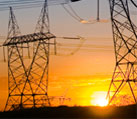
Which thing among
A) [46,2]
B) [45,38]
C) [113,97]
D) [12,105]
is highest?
[46,2]

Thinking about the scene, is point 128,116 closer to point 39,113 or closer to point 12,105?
point 39,113

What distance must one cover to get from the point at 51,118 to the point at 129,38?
1128 centimetres

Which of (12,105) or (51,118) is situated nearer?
(51,118)

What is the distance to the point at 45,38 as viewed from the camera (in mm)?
31938

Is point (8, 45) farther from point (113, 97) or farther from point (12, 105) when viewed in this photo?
point (113, 97)

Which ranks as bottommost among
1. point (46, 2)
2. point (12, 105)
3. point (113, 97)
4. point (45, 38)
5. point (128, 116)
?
point (12, 105)

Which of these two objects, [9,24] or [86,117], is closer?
[86,117]

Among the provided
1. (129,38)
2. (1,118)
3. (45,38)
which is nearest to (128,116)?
(1,118)

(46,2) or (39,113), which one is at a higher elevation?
(46,2)

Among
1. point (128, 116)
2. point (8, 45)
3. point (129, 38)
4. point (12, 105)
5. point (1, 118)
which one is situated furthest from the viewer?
point (8, 45)

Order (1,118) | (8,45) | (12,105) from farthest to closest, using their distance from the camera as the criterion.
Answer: (8,45) → (12,105) → (1,118)

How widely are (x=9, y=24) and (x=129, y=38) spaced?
15274 millimetres

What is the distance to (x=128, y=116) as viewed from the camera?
17.9 m

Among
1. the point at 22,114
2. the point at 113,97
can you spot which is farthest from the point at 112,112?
the point at 113,97
